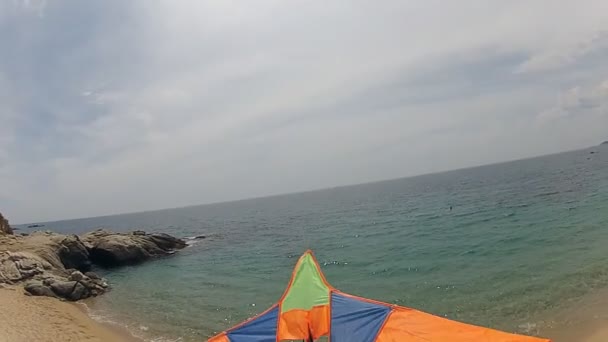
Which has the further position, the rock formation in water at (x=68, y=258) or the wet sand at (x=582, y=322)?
the rock formation in water at (x=68, y=258)

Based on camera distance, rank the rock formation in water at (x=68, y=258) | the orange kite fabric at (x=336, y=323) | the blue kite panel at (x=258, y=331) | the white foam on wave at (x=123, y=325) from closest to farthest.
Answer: the orange kite fabric at (x=336, y=323)
the blue kite panel at (x=258, y=331)
the white foam on wave at (x=123, y=325)
the rock formation in water at (x=68, y=258)

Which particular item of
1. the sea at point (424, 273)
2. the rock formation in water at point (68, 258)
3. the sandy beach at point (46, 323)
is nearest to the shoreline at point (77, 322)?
the sandy beach at point (46, 323)

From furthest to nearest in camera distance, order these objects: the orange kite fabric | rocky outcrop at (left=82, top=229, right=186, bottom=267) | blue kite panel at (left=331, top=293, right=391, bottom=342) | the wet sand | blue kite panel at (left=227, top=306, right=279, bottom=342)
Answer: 1. rocky outcrop at (left=82, top=229, right=186, bottom=267)
2. the wet sand
3. blue kite panel at (left=227, top=306, right=279, bottom=342)
4. blue kite panel at (left=331, top=293, right=391, bottom=342)
5. the orange kite fabric

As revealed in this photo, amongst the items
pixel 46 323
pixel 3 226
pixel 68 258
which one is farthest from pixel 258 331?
pixel 3 226

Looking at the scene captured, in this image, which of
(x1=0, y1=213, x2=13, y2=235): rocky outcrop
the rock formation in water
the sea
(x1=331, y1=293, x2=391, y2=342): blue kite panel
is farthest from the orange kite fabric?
(x1=0, y1=213, x2=13, y2=235): rocky outcrop

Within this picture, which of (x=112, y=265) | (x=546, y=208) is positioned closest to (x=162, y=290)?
(x=112, y=265)

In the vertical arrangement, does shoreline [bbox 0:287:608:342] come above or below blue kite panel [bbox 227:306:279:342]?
below

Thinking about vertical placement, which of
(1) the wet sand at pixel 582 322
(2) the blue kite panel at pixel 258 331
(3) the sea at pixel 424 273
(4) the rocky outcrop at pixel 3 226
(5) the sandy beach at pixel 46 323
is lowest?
(3) the sea at pixel 424 273

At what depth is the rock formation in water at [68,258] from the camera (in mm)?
Result: 26219

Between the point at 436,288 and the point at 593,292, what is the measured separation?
23.3 ft

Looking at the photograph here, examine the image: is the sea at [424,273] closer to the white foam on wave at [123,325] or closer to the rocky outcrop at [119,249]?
the white foam on wave at [123,325]

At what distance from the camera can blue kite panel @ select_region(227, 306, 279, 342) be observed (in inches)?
321

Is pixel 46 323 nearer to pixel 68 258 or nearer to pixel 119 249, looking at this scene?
pixel 68 258

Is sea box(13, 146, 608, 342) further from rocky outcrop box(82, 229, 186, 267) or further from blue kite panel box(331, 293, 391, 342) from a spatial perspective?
blue kite panel box(331, 293, 391, 342)
